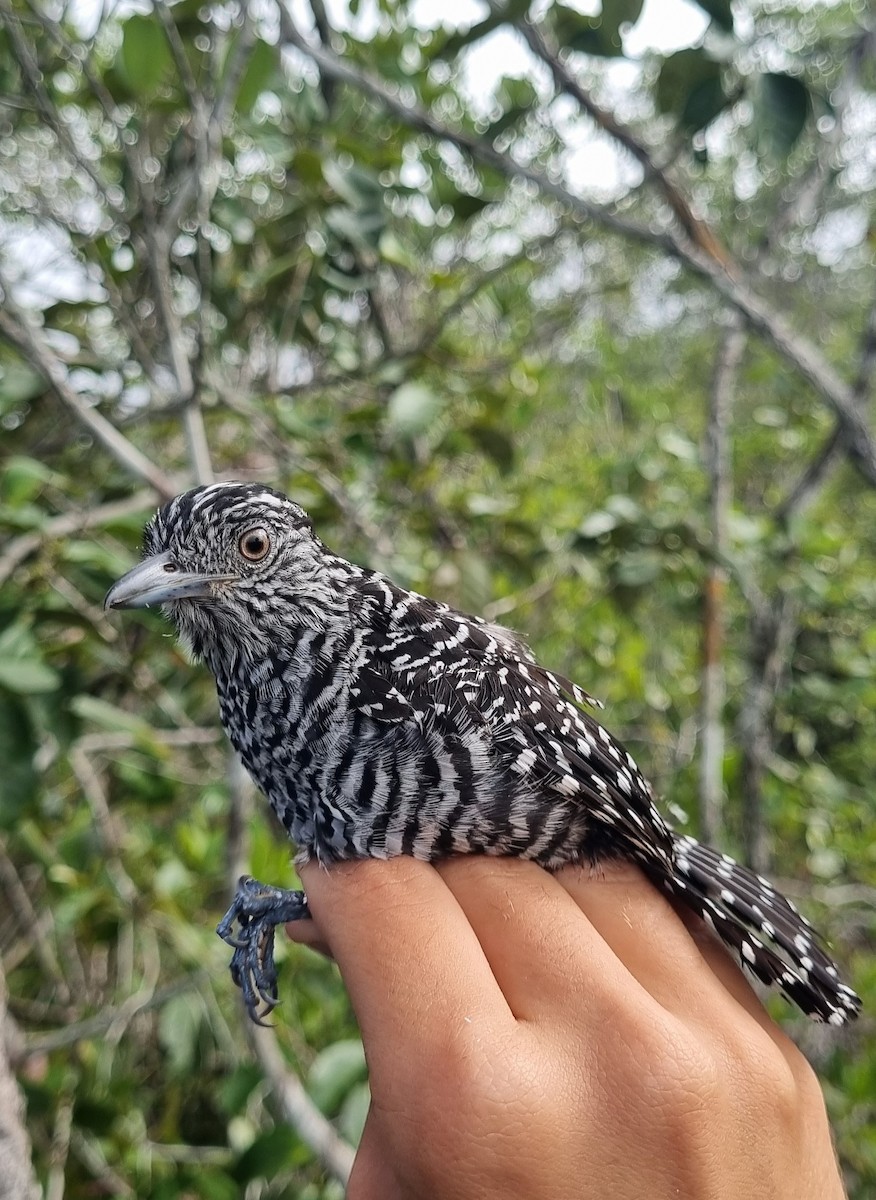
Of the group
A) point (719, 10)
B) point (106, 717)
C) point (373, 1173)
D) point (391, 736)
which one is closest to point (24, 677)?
point (106, 717)

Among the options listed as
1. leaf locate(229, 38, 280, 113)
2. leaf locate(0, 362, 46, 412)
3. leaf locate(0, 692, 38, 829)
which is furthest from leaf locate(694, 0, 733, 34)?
leaf locate(0, 692, 38, 829)

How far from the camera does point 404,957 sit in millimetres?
1293

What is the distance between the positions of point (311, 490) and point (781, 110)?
1907mm

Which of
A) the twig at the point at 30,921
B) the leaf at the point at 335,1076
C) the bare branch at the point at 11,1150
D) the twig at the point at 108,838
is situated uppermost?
the twig at the point at 108,838

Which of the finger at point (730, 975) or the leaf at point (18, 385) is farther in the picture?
the leaf at point (18, 385)

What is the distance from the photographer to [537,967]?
52.0 inches

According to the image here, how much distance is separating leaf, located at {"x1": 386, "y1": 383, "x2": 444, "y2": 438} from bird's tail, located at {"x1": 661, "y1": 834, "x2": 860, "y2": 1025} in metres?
1.35

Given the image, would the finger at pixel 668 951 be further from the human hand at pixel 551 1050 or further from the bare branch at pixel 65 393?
the bare branch at pixel 65 393

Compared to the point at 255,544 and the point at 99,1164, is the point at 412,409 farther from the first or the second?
the point at 99,1164

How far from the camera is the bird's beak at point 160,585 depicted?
1539mm

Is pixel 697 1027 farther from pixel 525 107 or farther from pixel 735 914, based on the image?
pixel 525 107

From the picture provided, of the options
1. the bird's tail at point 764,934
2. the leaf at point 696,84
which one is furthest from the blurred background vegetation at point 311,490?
the bird's tail at point 764,934

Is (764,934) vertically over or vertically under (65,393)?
under

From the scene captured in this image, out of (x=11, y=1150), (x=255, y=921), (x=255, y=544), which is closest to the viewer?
(x=11, y=1150)
